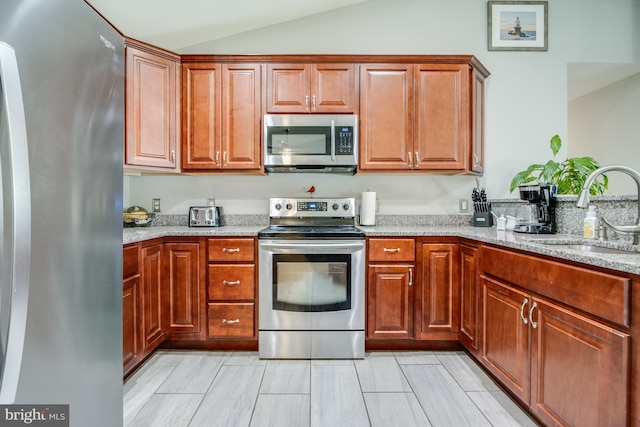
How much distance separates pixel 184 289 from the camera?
2393 mm

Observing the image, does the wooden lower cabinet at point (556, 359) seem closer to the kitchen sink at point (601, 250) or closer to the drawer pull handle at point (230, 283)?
the kitchen sink at point (601, 250)

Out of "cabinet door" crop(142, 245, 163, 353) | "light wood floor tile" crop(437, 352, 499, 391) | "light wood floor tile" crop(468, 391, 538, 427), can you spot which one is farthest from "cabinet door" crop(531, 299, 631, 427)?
"cabinet door" crop(142, 245, 163, 353)

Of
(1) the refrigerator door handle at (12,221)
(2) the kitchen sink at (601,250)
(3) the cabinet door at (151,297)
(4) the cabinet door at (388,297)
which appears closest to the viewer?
(1) the refrigerator door handle at (12,221)

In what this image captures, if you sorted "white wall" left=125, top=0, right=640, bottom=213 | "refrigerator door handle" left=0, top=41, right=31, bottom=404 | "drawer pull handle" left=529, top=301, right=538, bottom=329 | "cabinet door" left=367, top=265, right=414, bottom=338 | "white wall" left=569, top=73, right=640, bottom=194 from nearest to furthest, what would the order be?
"refrigerator door handle" left=0, top=41, right=31, bottom=404, "drawer pull handle" left=529, top=301, right=538, bottom=329, "cabinet door" left=367, top=265, right=414, bottom=338, "white wall" left=125, top=0, right=640, bottom=213, "white wall" left=569, top=73, right=640, bottom=194

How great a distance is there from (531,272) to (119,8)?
9.72 ft

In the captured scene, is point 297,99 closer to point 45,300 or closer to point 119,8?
point 119,8

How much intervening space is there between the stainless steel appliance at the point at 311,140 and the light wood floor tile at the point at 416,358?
1474mm

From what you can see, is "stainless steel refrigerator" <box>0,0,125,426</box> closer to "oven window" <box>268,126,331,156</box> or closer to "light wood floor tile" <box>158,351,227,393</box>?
"light wood floor tile" <box>158,351,227,393</box>

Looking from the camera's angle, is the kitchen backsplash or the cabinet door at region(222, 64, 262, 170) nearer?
the kitchen backsplash

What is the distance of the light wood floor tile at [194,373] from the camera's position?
1.95m

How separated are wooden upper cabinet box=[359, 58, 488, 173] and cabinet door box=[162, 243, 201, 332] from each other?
4.82ft

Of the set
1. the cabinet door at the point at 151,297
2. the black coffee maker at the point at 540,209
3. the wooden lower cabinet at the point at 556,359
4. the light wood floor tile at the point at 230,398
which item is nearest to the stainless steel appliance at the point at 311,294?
the light wood floor tile at the point at 230,398

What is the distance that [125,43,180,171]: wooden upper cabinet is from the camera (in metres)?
2.33

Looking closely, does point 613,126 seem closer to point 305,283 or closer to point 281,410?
point 305,283
